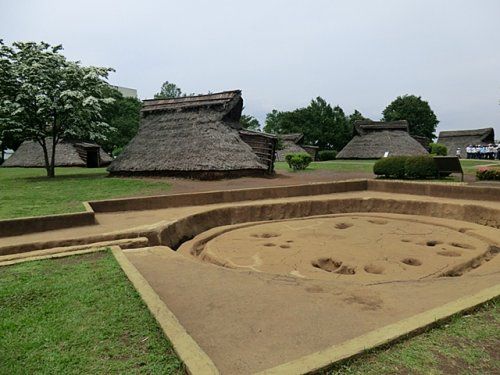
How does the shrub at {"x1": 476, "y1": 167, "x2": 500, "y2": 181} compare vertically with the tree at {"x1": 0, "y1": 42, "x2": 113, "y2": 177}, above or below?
below

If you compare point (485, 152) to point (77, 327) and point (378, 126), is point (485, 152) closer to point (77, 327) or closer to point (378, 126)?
point (378, 126)

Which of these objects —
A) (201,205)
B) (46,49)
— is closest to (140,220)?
(201,205)

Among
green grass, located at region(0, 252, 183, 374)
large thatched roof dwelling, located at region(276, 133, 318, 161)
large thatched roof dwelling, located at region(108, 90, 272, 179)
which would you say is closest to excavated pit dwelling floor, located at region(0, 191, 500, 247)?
green grass, located at region(0, 252, 183, 374)

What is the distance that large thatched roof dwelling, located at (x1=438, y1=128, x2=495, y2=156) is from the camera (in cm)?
3709

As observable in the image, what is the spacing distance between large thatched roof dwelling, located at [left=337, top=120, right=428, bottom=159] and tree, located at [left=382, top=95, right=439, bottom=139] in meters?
19.4

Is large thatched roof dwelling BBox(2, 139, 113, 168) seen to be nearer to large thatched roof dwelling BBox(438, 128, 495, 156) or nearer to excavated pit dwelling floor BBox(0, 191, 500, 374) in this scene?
A: excavated pit dwelling floor BBox(0, 191, 500, 374)

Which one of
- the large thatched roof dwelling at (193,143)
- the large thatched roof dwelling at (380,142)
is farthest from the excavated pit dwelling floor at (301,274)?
the large thatched roof dwelling at (380,142)

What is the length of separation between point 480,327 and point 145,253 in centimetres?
418

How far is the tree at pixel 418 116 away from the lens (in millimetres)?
49469

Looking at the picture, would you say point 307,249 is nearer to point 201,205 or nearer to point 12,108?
point 201,205

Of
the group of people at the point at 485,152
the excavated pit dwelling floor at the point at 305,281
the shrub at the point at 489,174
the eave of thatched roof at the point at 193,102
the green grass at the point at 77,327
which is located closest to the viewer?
the green grass at the point at 77,327

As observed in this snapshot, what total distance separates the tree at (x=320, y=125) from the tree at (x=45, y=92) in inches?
1273

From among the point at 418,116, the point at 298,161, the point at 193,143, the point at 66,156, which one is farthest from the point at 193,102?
the point at 418,116

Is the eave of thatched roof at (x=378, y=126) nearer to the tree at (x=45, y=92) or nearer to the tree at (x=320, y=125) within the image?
the tree at (x=320, y=125)
